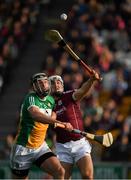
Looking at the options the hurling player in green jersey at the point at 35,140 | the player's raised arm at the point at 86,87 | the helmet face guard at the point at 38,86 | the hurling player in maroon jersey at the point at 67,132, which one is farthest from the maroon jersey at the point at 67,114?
the helmet face guard at the point at 38,86

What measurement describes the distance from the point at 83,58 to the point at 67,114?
23.6 ft

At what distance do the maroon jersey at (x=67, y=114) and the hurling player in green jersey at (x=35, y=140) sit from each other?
1.98 ft

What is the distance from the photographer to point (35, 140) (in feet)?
42.1

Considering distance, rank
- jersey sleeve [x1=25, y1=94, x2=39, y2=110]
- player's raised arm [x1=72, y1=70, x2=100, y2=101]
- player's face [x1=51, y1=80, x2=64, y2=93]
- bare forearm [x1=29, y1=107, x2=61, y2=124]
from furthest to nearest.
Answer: player's face [x1=51, y1=80, x2=64, y2=93], player's raised arm [x1=72, y1=70, x2=100, y2=101], jersey sleeve [x1=25, y1=94, x2=39, y2=110], bare forearm [x1=29, y1=107, x2=61, y2=124]

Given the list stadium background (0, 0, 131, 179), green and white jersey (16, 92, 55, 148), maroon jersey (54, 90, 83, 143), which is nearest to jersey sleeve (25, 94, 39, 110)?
green and white jersey (16, 92, 55, 148)

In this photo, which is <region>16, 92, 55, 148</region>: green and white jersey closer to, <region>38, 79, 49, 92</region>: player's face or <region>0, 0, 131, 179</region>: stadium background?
<region>38, 79, 49, 92</region>: player's face

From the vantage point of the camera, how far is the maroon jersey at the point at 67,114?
1354 cm

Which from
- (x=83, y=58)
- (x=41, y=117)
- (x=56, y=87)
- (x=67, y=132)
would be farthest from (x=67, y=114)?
(x=83, y=58)

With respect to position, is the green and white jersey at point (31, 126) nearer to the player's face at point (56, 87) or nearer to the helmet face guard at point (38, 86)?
the helmet face guard at point (38, 86)

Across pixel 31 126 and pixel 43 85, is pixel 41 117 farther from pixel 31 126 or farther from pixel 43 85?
pixel 43 85

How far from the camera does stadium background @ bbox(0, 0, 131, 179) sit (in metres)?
18.6

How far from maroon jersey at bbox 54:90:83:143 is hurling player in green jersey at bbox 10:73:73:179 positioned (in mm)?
604

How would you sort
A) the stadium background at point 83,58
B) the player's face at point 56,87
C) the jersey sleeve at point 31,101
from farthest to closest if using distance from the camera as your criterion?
the stadium background at point 83,58
the player's face at point 56,87
the jersey sleeve at point 31,101

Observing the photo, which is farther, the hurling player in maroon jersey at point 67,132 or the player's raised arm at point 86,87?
the hurling player in maroon jersey at point 67,132
